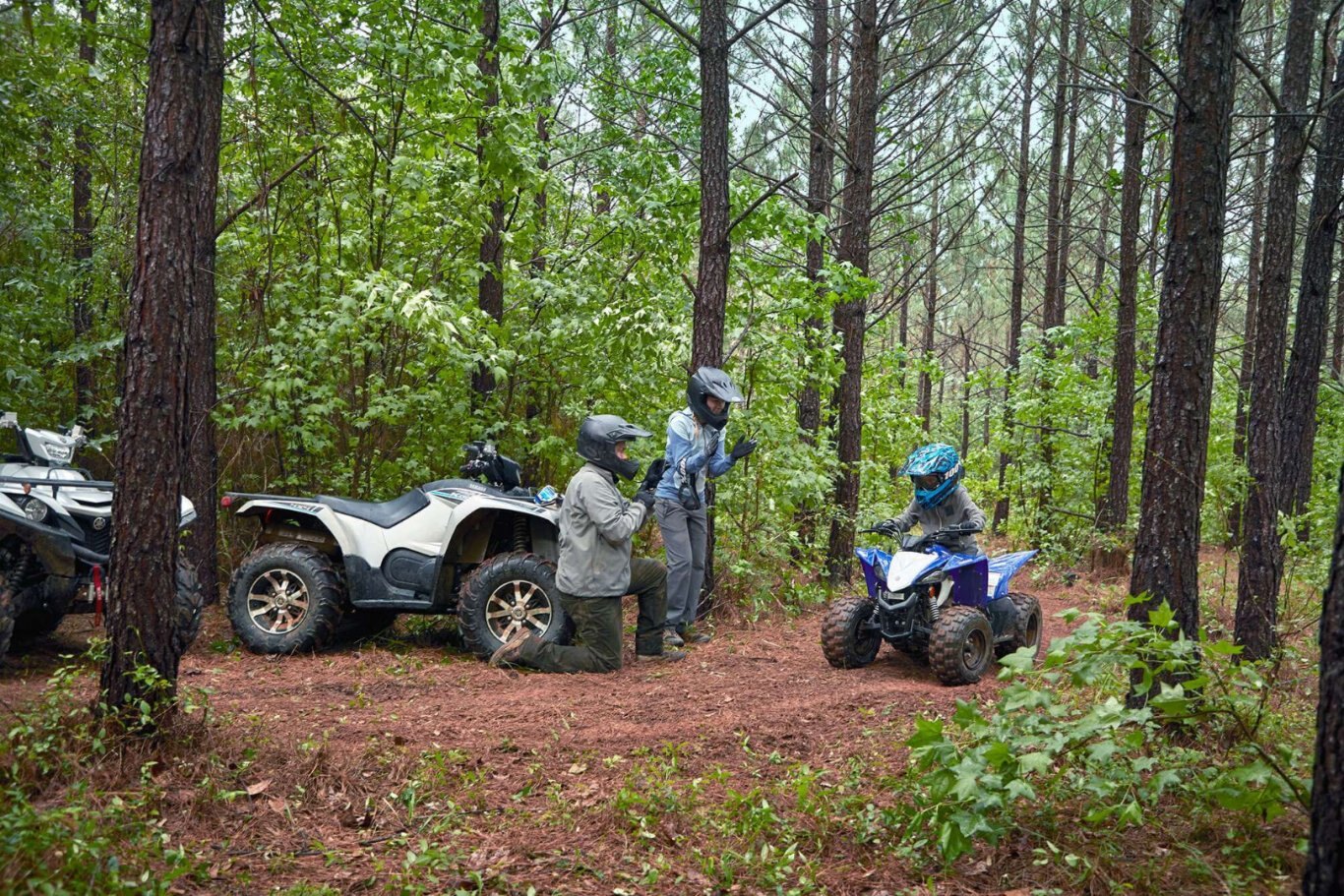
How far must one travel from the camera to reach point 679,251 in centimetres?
1011

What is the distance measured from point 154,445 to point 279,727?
1.75 m

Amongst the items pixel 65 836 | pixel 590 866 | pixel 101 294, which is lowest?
pixel 590 866

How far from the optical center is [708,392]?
809cm

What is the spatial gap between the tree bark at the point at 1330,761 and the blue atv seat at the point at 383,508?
6190 mm

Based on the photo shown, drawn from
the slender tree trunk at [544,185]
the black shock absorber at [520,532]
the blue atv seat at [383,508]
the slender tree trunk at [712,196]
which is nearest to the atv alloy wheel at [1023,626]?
the slender tree trunk at [712,196]

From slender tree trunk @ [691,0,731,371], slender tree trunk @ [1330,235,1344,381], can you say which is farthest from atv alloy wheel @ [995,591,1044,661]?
slender tree trunk @ [1330,235,1344,381]

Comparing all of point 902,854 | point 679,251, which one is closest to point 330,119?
point 679,251

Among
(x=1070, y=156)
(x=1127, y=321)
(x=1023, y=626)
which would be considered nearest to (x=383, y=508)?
(x=1023, y=626)

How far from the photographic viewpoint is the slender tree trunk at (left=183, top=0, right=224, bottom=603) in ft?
25.6

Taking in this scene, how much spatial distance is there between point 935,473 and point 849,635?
1.40 meters

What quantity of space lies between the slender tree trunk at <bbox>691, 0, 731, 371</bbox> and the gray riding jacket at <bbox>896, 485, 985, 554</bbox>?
2.22 m

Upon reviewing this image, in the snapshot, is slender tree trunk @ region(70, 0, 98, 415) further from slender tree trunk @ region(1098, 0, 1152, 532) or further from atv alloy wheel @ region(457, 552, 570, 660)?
slender tree trunk @ region(1098, 0, 1152, 532)

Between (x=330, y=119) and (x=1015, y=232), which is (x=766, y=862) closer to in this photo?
(x=330, y=119)

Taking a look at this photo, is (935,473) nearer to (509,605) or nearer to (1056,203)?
(509,605)
